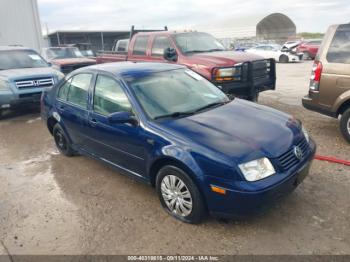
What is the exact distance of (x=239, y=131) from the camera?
3064 millimetres

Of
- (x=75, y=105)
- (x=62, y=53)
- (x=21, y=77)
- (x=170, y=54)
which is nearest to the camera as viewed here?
(x=75, y=105)

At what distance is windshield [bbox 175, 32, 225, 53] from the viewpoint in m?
7.47

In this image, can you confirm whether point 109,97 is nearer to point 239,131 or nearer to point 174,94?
point 174,94

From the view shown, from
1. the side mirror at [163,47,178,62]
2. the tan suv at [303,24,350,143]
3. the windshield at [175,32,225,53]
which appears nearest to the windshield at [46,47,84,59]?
the windshield at [175,32,225,53]

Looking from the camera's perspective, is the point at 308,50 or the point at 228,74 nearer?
the point at 228,74

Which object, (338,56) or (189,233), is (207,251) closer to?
(189,233)

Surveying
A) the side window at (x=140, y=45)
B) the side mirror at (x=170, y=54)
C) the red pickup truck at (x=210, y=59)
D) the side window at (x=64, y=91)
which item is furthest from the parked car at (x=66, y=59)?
the side window at (x=64, y=91)

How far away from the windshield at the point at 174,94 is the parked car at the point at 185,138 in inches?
0.5

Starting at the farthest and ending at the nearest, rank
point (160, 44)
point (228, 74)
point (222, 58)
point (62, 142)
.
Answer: point (160, 44) < point (222, 58) < point (228, 74) < point (62, 142)

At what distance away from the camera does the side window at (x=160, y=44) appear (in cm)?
764

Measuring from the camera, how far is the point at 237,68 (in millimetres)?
6543

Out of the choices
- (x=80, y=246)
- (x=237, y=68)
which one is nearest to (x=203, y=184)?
(x=80, y=246)

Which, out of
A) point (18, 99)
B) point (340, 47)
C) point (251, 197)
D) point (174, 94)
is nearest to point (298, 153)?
point (251, 197)

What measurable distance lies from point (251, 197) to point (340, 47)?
352cm
